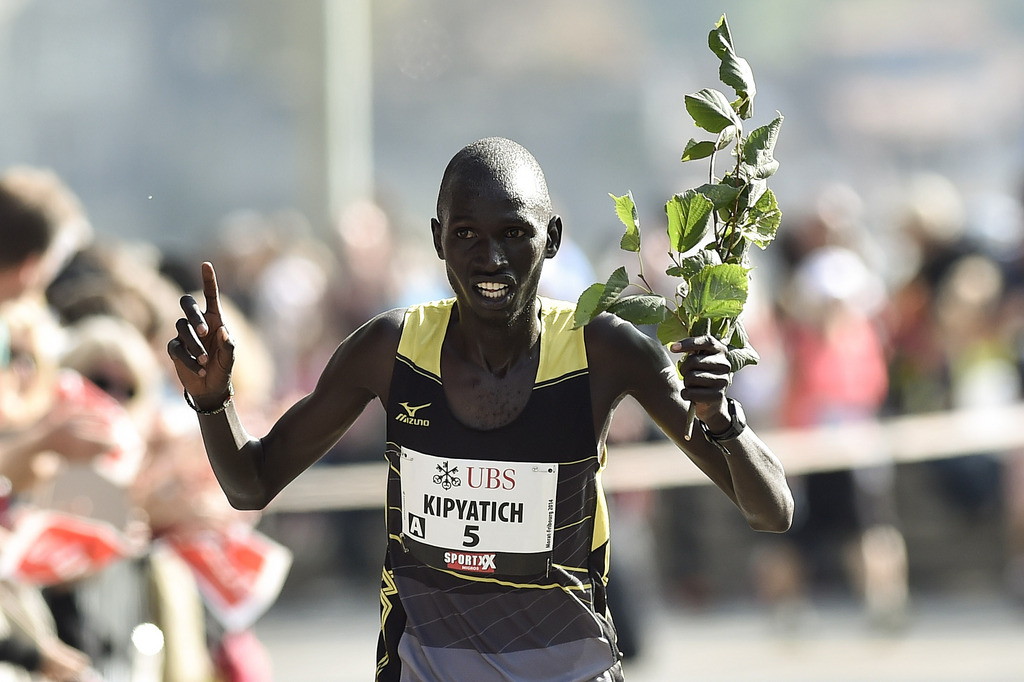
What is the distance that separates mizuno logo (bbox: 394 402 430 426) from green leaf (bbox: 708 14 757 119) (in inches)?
35.4

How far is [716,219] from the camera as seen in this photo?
3.07m

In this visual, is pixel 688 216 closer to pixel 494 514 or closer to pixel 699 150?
pixel 699 150

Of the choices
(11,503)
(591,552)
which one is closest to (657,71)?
(11,503)

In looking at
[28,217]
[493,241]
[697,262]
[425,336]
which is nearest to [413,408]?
[425,336]

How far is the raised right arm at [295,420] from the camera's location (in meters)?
3.39

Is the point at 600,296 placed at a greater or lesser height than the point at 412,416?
greater

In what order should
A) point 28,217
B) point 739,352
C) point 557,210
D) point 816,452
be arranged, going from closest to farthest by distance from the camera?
point 739,352, point 28,217, point 816,452, point 557,210

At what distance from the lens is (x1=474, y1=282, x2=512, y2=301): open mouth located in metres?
3.19

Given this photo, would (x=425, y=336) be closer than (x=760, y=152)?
No

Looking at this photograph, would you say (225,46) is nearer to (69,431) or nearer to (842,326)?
(842,326)

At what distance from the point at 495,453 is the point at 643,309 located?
498 millimetres

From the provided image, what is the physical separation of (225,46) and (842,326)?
35.3 ft

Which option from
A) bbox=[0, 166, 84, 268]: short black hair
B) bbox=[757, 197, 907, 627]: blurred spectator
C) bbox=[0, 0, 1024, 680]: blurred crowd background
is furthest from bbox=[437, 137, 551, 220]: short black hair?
bbox=[757, 197, 907, 627]: blurred spectator

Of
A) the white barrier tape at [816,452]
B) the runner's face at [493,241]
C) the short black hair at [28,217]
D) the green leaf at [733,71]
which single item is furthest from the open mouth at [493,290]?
the white barrier tape at [816,452]
